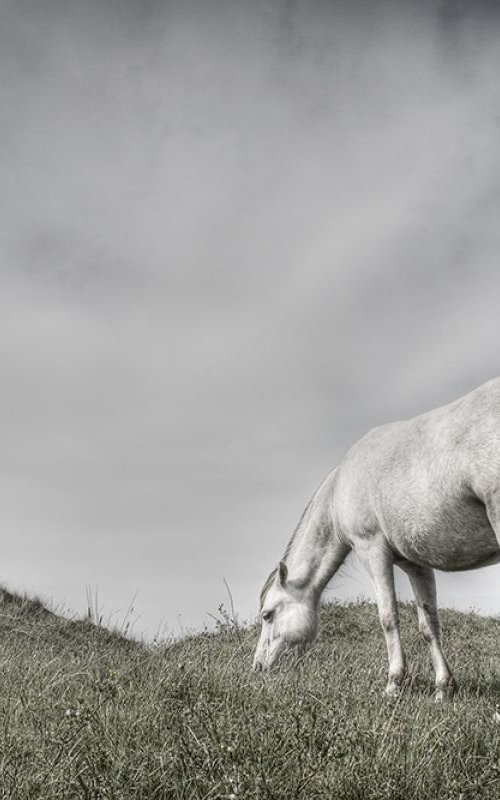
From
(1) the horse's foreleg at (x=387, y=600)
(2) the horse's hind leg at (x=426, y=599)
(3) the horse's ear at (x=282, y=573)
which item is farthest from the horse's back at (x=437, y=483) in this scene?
(3) the horse's ear at (x=282, y=573)

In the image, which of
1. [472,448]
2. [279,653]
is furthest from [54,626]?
[472,448]

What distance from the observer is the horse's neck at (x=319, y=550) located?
863cm

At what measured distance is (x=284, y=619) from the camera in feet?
28.0

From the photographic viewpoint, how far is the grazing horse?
5766mm

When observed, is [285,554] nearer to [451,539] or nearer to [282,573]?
[282,573]

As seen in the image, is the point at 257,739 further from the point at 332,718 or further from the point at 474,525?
the point at 474,525

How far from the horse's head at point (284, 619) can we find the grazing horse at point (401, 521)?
13 mm

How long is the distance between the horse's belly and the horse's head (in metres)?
2.19

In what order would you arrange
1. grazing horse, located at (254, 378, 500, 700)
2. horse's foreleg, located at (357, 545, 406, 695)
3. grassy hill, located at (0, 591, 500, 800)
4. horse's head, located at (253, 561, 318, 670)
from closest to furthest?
grassy hill, located at (0, 591, 500, 800) → grazing horse, located at (254, 378, 500, 700) → horse's foreleg, located at (357, 545, 406, 695) → horse's head, located at (253, 561, 318, 670)

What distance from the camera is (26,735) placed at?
3480mm

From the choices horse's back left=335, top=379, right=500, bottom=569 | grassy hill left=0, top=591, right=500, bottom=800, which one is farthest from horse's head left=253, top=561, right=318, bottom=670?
grassy hill left=0, top=591, right=500, bottom=800

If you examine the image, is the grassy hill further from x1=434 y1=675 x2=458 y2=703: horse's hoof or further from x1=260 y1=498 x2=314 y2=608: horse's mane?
x1=260 y1=498 x2=314 y2=608: horse's mane

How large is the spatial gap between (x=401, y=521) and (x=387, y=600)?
1.11 meters

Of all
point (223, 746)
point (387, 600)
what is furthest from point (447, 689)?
point (223, 746)
